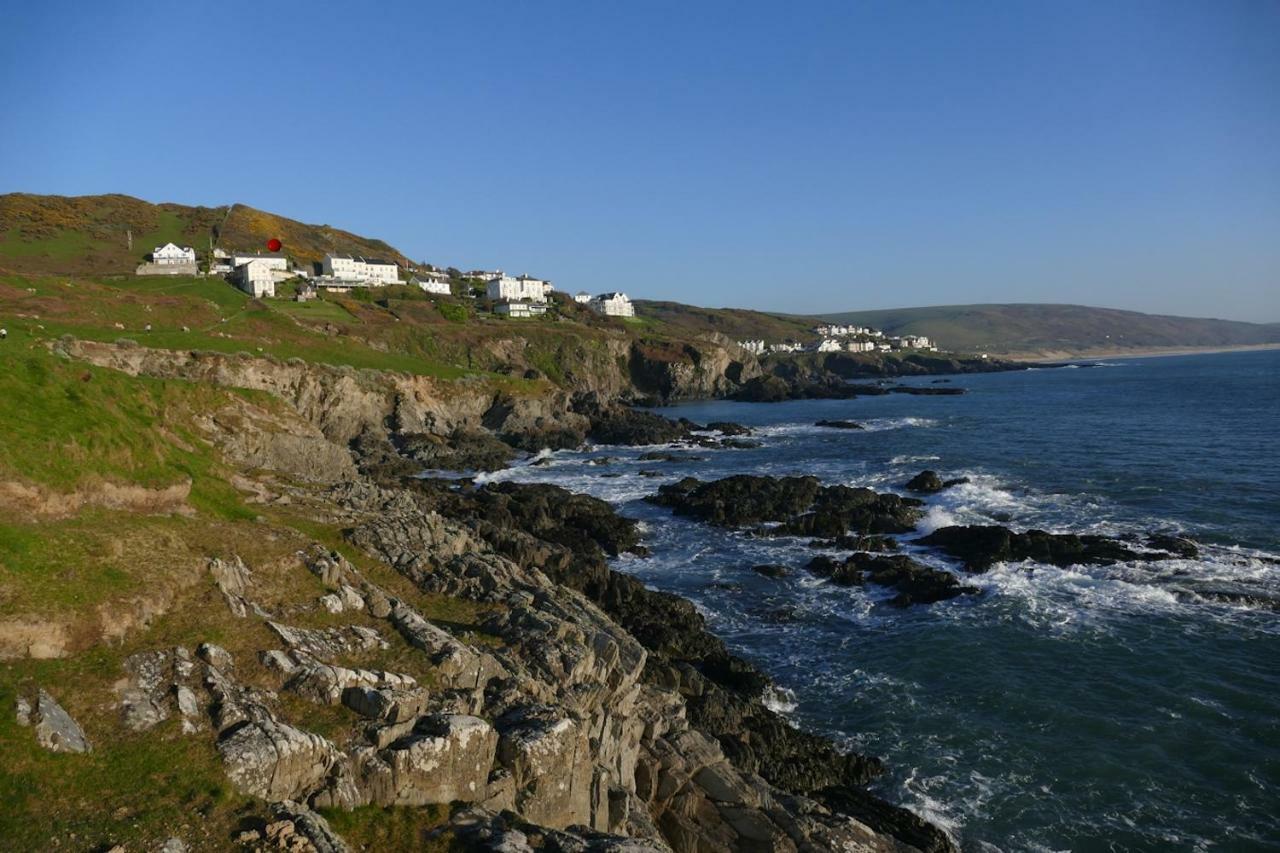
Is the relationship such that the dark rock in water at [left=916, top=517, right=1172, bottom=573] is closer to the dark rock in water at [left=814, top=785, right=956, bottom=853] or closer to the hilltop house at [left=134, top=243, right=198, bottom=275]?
the dark rock in water at [left=814, top=785, right=956, bottom=853]

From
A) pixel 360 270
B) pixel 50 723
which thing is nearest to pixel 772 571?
pixel 50 723

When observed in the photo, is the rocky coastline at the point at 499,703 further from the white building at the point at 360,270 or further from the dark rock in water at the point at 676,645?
the white building at the point at 360,270

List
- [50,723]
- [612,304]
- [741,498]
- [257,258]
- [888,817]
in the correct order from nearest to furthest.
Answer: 1. [50,723]
2. [888,817]
3. [741,498]
4. [257,258]
5. [612,304]

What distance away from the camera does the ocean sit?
17172mm

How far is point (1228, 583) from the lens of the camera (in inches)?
1137

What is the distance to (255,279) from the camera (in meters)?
90.1

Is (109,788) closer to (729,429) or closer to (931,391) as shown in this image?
(729,429)

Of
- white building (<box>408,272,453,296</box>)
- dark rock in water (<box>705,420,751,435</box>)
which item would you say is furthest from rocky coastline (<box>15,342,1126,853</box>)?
white building (<box>408,272,453,296</box>)

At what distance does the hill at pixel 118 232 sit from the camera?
306ft

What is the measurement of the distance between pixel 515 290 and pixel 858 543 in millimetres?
119312

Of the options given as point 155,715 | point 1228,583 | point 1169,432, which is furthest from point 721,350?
point 155,715

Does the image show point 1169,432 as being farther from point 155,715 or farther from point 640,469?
point 155,715

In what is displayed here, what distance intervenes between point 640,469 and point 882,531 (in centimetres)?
2210

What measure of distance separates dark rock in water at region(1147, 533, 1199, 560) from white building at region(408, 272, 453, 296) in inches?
4524
